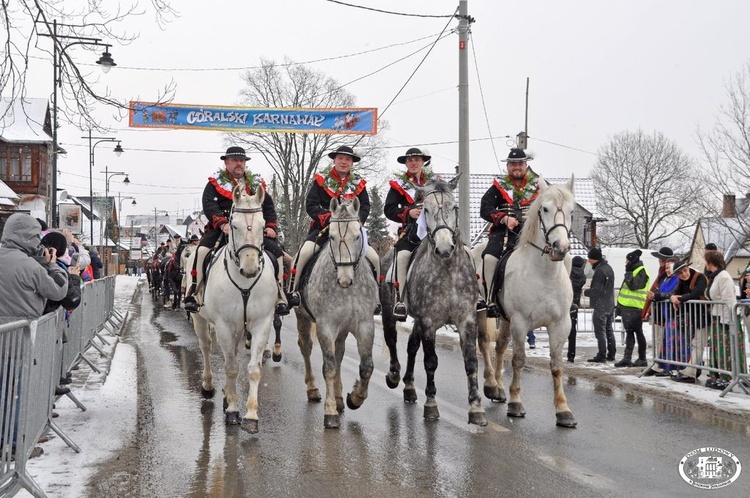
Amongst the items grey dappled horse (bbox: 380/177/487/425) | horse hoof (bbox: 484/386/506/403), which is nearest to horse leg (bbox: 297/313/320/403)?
grey dappled horse (bbox: 380/177/487/425)

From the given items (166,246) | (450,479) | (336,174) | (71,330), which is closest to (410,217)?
(336,174)

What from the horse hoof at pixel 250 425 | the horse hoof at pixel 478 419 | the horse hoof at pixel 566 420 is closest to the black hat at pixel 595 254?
the horse hoof at pixel 566 420

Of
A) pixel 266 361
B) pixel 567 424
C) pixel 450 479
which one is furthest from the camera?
pixel 266 361

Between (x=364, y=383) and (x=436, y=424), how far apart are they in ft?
2.89

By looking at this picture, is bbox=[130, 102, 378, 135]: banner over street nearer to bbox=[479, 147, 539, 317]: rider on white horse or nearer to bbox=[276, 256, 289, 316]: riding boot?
bbox=[479, 147, 539, 317]: rider on white horse

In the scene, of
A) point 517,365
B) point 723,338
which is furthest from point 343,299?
point 723,338

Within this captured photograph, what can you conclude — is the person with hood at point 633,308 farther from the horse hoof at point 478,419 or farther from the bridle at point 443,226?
the bridle at point 443,226

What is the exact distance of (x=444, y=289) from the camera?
8203 mm

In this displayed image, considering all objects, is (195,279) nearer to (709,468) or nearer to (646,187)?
(709,468)

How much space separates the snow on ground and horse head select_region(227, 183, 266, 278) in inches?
82.3

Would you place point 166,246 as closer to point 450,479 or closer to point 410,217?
point 410,217

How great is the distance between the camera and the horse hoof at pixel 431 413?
8.23 meters

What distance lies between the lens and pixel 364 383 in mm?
8203

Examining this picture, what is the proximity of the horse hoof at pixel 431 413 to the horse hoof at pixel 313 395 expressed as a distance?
1.80m
